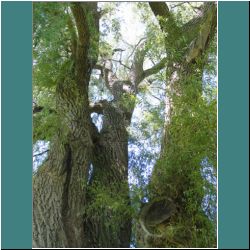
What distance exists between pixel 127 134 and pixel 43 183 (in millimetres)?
994

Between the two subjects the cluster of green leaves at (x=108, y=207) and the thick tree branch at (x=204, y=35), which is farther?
the thick tree branch at (x=204, y=35)

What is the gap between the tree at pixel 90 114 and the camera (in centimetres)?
399

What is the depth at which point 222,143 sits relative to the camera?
3387mm

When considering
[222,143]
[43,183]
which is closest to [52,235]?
[43,183]

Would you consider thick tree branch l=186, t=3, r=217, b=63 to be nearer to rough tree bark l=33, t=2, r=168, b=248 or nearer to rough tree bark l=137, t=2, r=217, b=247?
rough tree bark l=137, t=2, r=217, b=247

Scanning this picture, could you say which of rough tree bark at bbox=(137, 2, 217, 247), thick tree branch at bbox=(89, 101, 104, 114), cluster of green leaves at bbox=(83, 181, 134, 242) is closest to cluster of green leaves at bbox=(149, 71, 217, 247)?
rough tree bark at bbox=(137, 2, 217, 247)

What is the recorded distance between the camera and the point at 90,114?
190 inches

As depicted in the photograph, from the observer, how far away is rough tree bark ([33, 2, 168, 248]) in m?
4.22

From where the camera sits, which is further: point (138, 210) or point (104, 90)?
point (104, 90)

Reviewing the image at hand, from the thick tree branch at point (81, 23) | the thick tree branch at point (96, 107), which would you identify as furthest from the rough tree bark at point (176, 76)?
the thick tree branch at point (96, 107)

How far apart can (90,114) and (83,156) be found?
1.62 feet

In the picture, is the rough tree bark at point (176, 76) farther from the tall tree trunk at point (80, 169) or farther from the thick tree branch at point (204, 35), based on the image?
the tall tree trunk at point (80, 169)
